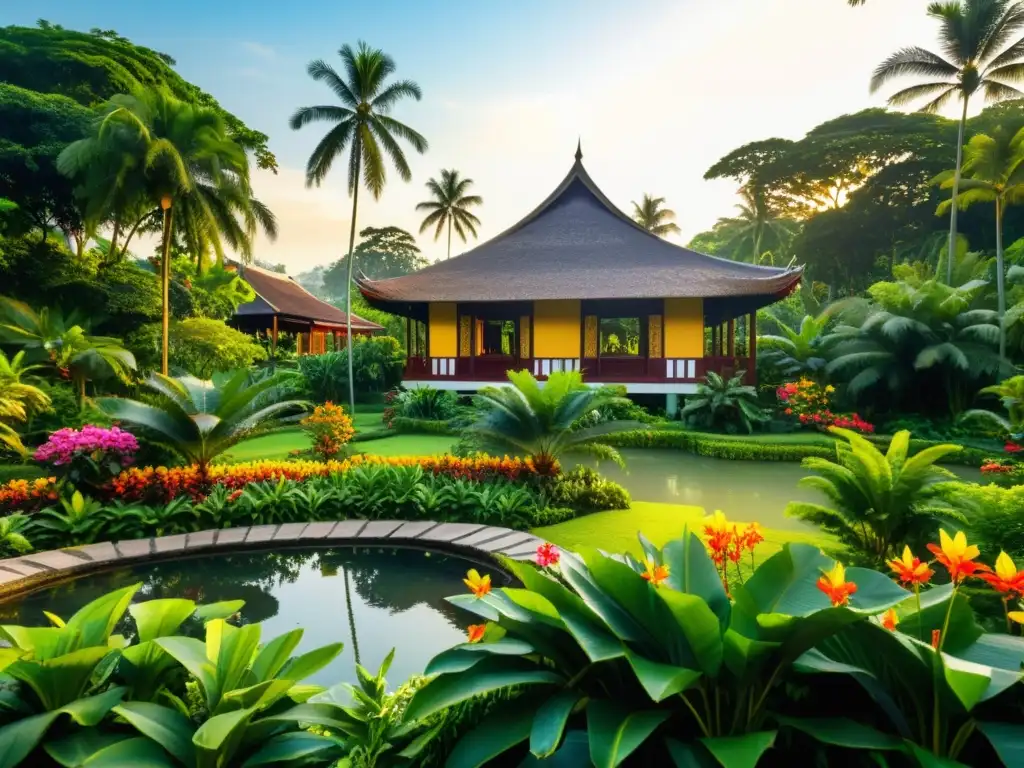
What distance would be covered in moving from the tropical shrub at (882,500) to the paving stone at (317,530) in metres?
4.38

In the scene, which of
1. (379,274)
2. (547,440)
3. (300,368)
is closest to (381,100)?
(300,368)

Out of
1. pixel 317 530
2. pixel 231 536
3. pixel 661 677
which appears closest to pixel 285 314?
pixel 231 536

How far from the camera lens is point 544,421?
7176mm

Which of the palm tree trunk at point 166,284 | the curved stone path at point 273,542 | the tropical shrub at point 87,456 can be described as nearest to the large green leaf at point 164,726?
the curved stone path at point 273,542

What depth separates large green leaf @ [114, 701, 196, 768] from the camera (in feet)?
5.51

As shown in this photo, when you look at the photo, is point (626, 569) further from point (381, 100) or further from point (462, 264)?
point (381, 100)

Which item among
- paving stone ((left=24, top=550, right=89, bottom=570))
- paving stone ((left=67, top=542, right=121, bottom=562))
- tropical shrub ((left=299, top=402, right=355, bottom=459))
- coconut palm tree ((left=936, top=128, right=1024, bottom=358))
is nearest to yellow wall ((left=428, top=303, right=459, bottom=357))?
tropical shrub ((left=299, top=402, right=355, bottom=459))

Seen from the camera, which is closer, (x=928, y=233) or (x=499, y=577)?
(x=499, y=577)

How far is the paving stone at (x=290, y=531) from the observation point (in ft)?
18.6

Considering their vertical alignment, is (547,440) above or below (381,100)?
below

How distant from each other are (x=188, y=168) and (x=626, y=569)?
53.4ft

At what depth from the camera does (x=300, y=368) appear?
19516 millimetres

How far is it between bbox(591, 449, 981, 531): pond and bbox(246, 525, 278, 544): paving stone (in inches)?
185

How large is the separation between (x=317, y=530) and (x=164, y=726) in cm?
425
